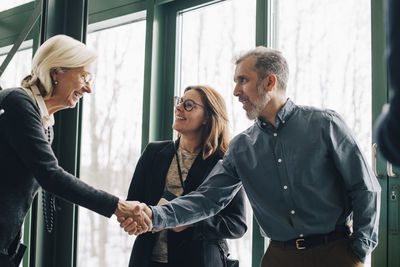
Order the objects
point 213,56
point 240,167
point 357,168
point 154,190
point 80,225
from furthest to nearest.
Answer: point 80,225
point 213,56
point 154,190
point 240,167
point 357,168

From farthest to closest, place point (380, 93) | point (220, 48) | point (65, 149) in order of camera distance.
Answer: point (65, 149) → point (220, 48) → point (380, 93)

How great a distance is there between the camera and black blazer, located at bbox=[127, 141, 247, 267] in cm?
204

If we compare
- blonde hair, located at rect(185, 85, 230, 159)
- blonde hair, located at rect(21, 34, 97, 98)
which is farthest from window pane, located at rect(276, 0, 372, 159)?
blonde hair, located at rect(21, 34, 97, 98)

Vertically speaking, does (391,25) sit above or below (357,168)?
above

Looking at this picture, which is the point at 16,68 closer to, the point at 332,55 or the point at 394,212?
the point at 332,55

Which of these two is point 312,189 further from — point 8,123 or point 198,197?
point 8,123

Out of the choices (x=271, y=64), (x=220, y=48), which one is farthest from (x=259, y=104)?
→ (x=220, y=48)

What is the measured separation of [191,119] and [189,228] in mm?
615

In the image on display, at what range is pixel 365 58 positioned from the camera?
2.26 metres

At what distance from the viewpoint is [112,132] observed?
3.51 meters

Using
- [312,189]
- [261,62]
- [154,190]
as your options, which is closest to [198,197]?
[154,190]

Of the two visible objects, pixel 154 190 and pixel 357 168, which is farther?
pixel 154 190

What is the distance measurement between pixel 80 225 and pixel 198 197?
1612mm

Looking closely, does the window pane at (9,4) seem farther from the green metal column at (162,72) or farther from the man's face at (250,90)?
the man's face at (250,90)
